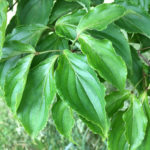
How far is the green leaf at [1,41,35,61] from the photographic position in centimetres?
41

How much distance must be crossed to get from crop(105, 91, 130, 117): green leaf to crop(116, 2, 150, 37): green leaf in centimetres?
10

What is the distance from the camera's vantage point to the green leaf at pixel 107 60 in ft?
1.17

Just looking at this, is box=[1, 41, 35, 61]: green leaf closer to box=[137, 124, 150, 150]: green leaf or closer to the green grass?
box=[137, 124, 150, 150]: green leaf

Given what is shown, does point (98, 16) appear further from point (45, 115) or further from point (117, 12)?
point (45, 115)

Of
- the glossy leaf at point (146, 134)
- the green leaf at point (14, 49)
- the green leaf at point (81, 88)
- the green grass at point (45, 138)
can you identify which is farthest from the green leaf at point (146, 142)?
the green grass at point (45, 138)

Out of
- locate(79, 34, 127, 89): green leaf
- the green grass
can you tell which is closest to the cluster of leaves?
locate(79, 34, 127, 89): green leaf

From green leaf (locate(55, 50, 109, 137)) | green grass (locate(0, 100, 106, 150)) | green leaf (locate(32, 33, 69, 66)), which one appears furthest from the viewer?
green grass (locate(0, 100, 106, 150))

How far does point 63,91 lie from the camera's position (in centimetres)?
36

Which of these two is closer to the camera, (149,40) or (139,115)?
(139,115)

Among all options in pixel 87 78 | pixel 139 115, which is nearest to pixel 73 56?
pixel 87 78

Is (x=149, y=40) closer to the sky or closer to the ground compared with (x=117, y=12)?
closer to the ground

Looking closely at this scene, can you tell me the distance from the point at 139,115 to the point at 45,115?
14cm

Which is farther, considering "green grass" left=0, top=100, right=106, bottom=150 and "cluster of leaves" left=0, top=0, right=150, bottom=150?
"green grass" left=0, top=100, right=106, bottom=150

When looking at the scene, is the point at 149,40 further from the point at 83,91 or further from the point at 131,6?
the point at 83,91
